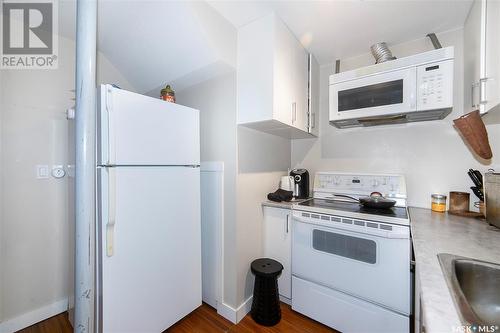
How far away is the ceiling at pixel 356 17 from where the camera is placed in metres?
1.41

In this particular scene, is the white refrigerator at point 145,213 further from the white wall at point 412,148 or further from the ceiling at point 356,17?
the white wall at point 412,148

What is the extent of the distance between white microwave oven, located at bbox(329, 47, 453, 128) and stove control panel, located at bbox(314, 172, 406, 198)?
0.51 m

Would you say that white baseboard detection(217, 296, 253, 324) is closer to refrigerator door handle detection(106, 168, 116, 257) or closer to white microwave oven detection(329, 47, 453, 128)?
refrigerator door handle detection(106, 168, 116, 257)

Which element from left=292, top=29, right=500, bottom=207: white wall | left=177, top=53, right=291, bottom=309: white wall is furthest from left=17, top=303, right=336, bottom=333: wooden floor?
left=292, top=29, right=500, bottom=207: white wall

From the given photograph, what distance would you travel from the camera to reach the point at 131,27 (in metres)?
1.59

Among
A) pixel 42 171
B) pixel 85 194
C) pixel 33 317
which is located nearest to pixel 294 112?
pixel 85 194

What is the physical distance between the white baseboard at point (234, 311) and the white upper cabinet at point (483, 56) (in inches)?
79.7

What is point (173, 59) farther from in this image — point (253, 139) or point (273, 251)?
point (273, 251)

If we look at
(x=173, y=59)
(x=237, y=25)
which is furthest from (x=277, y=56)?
(x=173, y=59)

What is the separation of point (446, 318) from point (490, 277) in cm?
48

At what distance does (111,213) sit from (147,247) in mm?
327

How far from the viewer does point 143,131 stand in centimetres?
129

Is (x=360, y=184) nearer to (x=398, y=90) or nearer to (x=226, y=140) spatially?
(x=398, y=90)

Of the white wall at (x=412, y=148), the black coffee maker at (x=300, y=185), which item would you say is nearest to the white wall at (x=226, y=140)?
the black coffee maker at (x=300, y=185)
